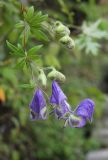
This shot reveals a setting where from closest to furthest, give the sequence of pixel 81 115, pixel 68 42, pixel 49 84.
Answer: pixel 81 115 < pixel 68 42 < pixel 49 84

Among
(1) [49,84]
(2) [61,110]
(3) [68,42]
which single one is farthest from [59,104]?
(1) [49,84]

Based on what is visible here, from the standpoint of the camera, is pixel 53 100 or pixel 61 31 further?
pixel 61 31

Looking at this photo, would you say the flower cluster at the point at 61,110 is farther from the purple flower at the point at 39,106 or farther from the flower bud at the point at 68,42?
the flower bud at the point at 68,42

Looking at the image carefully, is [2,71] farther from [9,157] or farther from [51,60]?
[9,157]

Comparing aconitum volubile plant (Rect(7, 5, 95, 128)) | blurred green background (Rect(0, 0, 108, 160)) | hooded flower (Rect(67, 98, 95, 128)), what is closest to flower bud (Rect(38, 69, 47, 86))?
aconitum volubile plant (Rect(7, 5, 95, 128))

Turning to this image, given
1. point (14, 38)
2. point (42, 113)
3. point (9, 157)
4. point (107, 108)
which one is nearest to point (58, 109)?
point (42, 113)

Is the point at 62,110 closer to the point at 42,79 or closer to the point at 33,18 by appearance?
the point at 42,79
